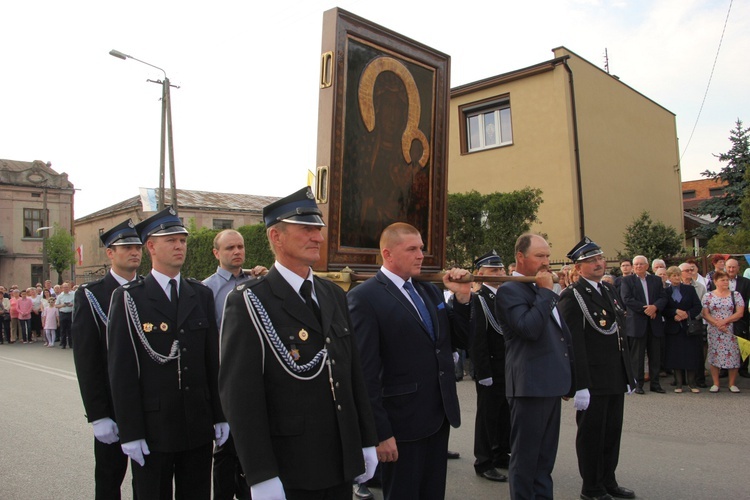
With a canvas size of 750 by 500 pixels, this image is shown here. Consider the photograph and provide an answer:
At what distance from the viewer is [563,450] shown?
6.34m

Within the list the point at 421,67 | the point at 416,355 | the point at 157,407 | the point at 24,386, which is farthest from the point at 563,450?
the point at 24,386

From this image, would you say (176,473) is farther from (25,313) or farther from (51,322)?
(25,313)

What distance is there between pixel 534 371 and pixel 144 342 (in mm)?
2478

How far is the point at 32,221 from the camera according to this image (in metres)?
47.0

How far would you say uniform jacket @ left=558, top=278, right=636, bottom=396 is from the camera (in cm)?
480

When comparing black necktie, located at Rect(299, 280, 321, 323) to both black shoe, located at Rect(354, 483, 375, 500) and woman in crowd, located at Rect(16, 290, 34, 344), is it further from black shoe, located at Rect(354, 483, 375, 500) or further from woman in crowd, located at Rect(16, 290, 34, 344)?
woman in crowd, located at Rect(16, 290, 34, 344)

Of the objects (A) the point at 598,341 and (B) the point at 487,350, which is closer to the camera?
(A) the point at 598,341

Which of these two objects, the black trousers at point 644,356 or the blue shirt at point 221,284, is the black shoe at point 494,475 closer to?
the blue shirt at point 221,284

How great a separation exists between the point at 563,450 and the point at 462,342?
309cm

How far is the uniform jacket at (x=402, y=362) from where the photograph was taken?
11.4 ft

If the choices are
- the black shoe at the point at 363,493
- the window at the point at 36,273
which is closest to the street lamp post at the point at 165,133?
the black shoe at the point at 363,493

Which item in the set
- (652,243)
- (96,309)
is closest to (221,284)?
(96,309)

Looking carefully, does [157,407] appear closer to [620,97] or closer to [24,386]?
[24,386]

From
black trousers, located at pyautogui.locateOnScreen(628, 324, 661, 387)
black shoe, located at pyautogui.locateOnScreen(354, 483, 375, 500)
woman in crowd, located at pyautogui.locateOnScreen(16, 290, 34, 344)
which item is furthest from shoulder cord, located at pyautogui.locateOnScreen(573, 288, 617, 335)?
woman in crowd, located at pyautogui.locateOnScreen(16, 290, 34, 344)
